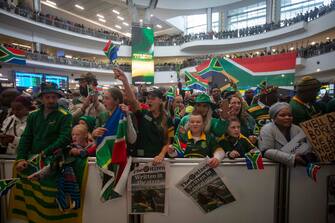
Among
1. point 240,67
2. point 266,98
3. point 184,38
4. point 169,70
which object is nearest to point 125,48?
point 169,70

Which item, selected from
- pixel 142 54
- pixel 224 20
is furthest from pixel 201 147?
pixel 224 20

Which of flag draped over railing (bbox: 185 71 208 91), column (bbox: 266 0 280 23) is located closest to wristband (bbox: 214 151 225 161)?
flag draped over railing (bbox: 185 71 208 91)

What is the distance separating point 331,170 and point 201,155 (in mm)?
1361

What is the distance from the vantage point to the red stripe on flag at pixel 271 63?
8356 mm

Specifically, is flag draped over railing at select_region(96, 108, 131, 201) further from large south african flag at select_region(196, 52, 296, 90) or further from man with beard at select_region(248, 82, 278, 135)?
large south african flag at select_region(196, 52, 296, 90)

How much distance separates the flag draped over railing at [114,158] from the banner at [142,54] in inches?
889

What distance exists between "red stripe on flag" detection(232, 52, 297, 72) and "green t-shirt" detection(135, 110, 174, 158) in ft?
19.9

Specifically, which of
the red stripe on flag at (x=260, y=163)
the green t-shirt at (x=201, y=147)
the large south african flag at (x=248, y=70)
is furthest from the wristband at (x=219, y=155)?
the large south african flag at (x=248, y=70)

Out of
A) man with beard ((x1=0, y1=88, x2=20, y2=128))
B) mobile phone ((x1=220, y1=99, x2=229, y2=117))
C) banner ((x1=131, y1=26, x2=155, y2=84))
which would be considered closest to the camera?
mobile phone ((x1=220, y1=99, x2=229, y2=117))

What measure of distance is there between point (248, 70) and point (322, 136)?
5.68 m

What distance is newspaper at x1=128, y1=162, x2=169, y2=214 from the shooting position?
7.72 ft

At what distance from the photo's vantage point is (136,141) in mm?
2545

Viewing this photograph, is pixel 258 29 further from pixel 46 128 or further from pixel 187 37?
pixel 46 128

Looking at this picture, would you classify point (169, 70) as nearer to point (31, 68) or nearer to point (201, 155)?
point (31, 68)
